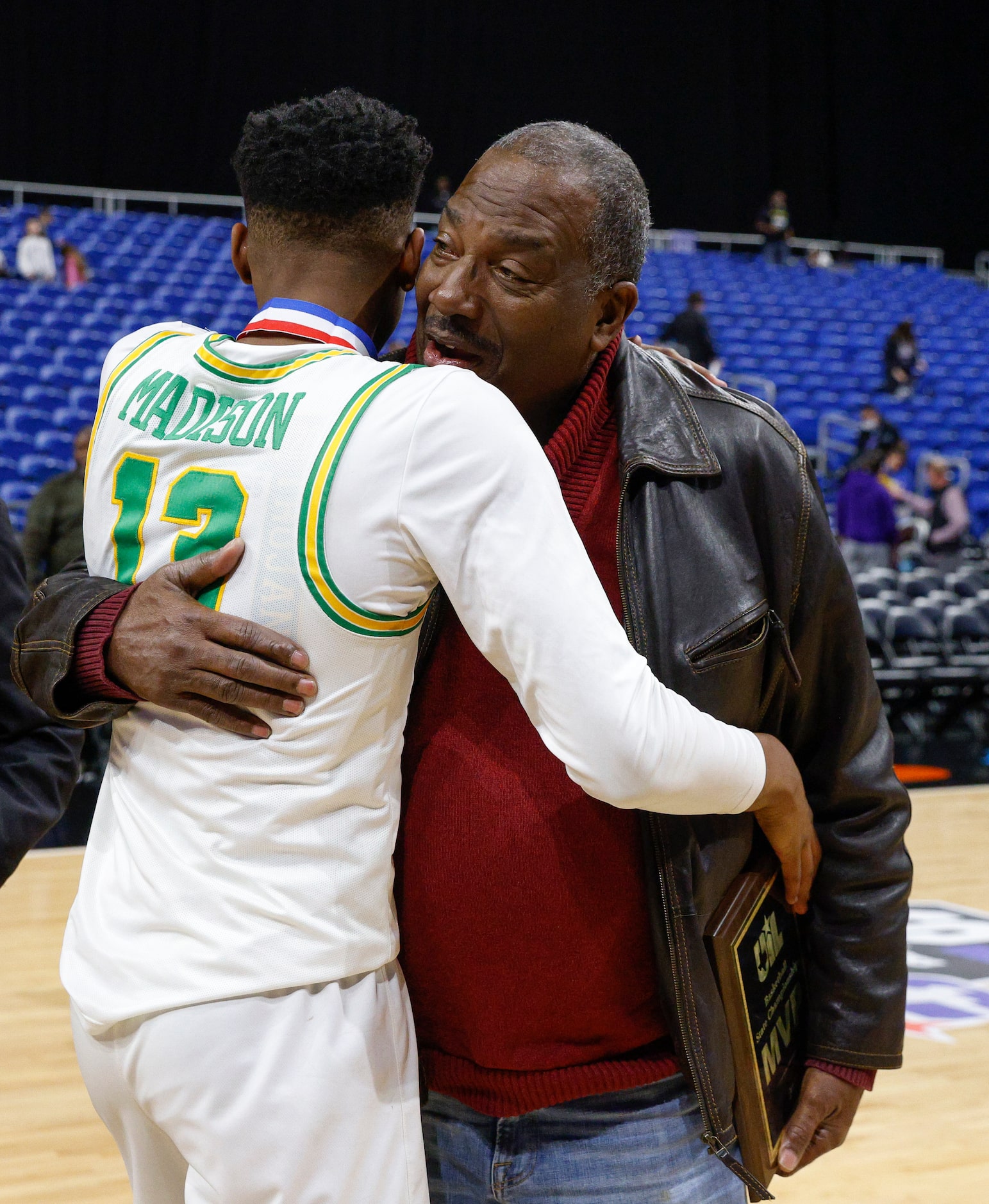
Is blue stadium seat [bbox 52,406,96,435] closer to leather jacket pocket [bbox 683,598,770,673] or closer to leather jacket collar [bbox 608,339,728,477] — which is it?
leather jacket collar [bbox 608,339,728,477]

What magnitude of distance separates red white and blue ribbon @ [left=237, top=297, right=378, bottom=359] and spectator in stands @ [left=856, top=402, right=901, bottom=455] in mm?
8473

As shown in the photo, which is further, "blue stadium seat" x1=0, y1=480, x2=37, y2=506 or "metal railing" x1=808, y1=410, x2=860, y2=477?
"metal railing" x1=808, y1=410, x2=860, y2=477

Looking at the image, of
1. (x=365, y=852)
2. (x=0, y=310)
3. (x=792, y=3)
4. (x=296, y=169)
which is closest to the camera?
(x=365, y=852)

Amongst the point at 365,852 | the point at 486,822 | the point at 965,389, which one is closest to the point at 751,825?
the point at 486,822

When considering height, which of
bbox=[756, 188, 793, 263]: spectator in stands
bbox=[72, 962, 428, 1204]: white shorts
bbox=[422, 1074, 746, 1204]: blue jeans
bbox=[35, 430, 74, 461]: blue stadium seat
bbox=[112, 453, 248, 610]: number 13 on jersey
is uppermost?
bbox=[112, 453, 248, 610]: number 13 on jersey

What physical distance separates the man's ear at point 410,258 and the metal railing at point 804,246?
14880 millimetres

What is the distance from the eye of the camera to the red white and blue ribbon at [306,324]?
1163 mm

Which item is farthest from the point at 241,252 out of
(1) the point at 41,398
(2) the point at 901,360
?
(2) the point at 901,360

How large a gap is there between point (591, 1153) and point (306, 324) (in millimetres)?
798

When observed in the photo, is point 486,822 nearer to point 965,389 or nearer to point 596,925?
point 596,925

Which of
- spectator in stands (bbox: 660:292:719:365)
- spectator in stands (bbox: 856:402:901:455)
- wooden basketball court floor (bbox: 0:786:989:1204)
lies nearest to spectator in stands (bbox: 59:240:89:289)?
spectator in stands (bbox: 660:292:719:365)

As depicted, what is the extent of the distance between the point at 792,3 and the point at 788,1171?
19091 millimetres

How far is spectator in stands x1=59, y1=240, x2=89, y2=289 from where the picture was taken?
37.2ft

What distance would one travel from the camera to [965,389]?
43.3 ft
